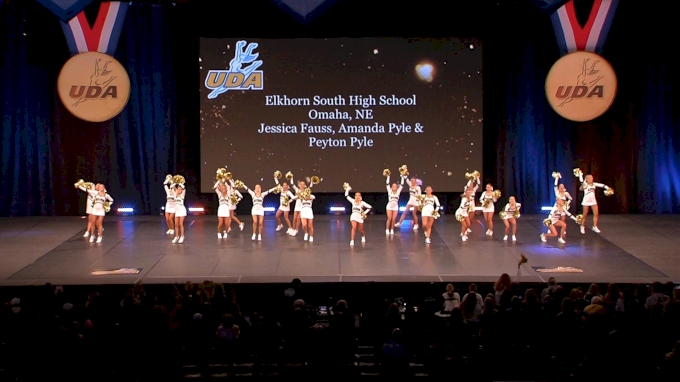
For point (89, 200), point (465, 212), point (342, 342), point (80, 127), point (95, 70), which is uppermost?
point (95, 70)

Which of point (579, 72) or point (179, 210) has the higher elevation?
point (579, 72)

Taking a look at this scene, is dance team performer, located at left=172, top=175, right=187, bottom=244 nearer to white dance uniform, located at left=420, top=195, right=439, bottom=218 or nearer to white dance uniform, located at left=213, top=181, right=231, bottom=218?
white dance uniform, located at left=213, top=181, right=231, bottom=218

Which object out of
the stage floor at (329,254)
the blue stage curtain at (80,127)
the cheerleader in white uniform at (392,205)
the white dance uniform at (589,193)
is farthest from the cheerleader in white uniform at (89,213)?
the white dance uniform at (589,193)

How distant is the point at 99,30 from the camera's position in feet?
62.5

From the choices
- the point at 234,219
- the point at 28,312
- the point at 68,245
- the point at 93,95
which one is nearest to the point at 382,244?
the point at 234,219

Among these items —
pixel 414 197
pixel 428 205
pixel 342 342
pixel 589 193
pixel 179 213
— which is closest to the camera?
pixel 342 342

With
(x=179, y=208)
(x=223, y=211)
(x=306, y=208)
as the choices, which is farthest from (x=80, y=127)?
(x=306, y=208)

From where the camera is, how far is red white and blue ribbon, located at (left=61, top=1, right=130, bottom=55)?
1891 cm

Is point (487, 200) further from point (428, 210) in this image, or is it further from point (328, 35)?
point (328, 35)

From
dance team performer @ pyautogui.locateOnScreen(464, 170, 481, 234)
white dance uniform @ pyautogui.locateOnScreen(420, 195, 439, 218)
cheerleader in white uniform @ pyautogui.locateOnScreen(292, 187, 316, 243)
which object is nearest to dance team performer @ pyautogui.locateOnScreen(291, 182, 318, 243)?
cheerleader in white uniform @ pyautogui.locateOnScreen(292, 187, 316, 243)

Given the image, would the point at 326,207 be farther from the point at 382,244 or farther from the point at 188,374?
the point at 188,374

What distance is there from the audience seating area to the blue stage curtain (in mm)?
10895

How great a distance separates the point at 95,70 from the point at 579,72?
35.6 ft

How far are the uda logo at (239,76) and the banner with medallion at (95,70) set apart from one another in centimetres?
196
